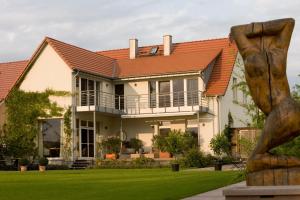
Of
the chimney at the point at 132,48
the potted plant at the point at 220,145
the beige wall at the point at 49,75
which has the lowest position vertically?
the potted plant at the point at 220,145

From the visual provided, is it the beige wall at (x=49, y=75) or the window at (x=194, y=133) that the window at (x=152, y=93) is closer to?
the window at (x=194, y=133)

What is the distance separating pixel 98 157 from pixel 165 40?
9.72 m

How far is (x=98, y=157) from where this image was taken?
107 ft

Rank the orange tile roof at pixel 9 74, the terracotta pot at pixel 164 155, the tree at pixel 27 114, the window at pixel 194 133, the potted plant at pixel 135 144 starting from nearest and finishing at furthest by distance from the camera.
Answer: the terracotta pot at pixel 164 155 < the tree at pixel 27 114 < the window at pixel 194 133 < the potted plant at pixel 135 144 < the orange tile roof at pixel 9 74

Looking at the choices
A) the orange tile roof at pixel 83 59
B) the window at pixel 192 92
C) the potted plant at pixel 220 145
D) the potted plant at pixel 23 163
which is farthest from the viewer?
the window at pixel 192 92

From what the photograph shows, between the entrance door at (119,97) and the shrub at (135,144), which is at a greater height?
the entrance door at (119,97)

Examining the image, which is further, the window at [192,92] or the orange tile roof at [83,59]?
the window at [192,92]

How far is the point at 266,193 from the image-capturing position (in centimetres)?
738

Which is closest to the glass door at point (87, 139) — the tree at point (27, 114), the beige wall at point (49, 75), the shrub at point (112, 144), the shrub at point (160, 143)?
the shrub at point (112, 144)

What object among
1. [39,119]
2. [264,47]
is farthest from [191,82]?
[264,47]

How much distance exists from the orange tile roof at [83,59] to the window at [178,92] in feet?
14.6

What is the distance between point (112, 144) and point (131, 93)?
4.21 meters

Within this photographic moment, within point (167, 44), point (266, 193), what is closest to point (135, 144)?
point (167, 44)

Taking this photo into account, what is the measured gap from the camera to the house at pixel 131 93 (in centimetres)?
3291
